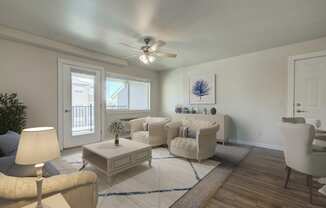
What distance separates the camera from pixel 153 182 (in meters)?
2.34

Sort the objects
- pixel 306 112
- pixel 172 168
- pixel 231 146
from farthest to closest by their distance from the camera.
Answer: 1. pixel 231 146
2. pixel 306 112
3. pixel 172 168

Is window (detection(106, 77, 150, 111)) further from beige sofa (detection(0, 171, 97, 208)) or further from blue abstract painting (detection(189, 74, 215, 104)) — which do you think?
beige sofa (detection(0, 171, 97, 208))

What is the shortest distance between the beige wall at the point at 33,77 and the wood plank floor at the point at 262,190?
149 inches

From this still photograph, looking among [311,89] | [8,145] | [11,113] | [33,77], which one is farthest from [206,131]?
[33,77]

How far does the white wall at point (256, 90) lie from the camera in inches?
148

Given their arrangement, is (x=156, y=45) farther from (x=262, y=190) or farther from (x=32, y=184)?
(x=262, y=190)

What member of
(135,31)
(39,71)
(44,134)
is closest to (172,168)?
(44,134)

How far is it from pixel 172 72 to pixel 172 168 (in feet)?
13.0

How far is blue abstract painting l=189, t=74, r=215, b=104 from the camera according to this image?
4.93 meters

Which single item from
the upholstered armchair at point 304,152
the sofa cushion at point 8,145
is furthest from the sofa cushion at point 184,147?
the sofa cushion at point 8,145

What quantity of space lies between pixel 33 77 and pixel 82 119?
1.44m

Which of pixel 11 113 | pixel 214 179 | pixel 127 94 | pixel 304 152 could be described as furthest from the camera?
pixel 127 94

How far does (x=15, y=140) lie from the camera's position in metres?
2.11

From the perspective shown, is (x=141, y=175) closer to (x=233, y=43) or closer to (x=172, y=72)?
(x=233, y=43)
